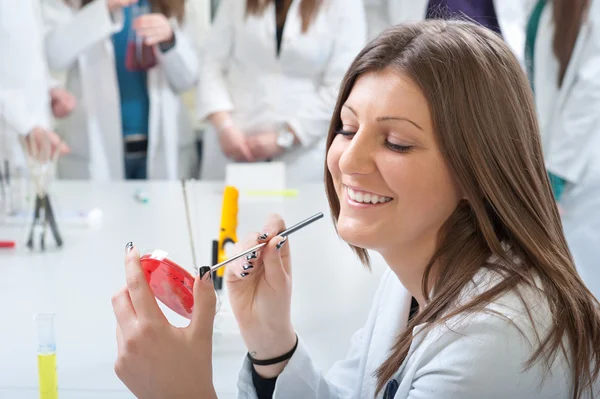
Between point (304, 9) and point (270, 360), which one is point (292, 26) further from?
point (270, 360)

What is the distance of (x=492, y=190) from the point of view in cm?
88

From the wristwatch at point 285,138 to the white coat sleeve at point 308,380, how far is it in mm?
1658

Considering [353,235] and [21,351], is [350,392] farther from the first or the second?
[21,351]

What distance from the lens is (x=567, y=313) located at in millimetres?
865

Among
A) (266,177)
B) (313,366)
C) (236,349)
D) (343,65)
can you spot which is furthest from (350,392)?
(343,65)

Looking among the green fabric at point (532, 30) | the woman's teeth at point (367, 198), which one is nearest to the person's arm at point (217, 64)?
the green fabric at point (532, 30)

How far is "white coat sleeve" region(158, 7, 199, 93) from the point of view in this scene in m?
3.02

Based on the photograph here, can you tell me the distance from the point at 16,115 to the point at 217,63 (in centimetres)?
79

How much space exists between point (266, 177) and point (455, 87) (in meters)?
1.48

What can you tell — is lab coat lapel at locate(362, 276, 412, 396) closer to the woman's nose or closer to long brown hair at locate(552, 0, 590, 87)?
the woman's nose

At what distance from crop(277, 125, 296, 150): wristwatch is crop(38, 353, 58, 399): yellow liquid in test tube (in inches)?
70.7

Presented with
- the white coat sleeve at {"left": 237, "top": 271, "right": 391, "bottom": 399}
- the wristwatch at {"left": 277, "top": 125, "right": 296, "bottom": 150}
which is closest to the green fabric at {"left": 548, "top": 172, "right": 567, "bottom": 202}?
the wristwatch at {"left": 277, "top": 125, "right": 296, "bottom": 150}

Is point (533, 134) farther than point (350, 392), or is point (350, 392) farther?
point (350, 392)

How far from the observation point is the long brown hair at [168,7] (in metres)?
3.13
